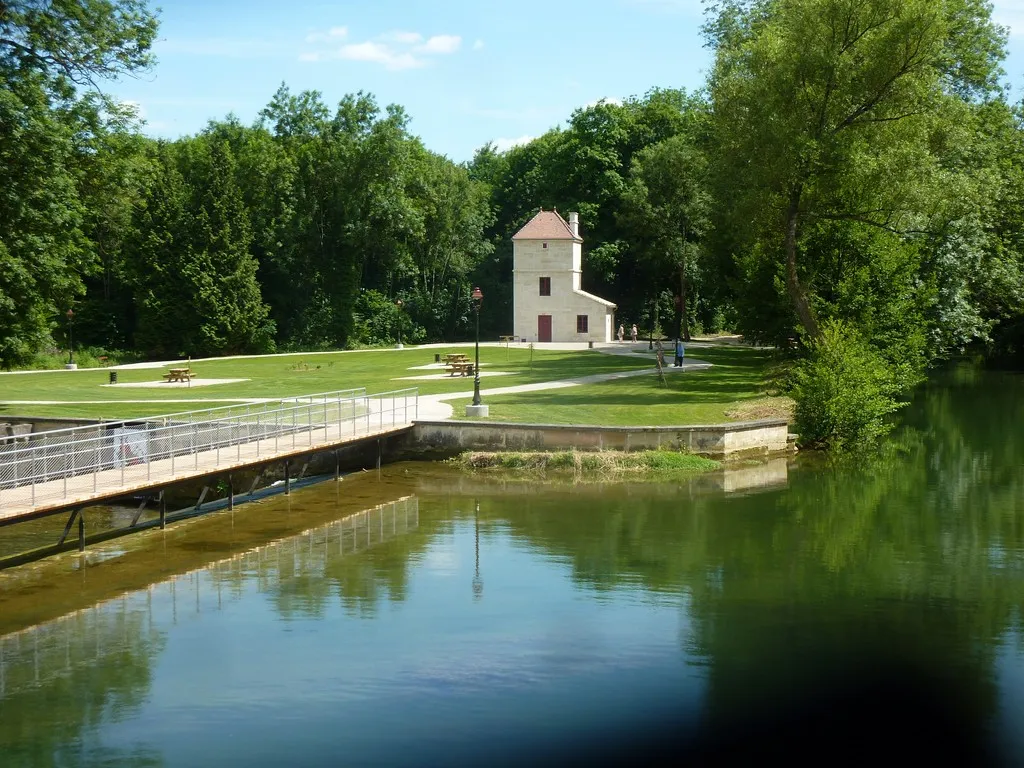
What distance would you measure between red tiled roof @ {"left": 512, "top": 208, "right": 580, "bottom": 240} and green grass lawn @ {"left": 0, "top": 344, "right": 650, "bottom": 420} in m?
9.38

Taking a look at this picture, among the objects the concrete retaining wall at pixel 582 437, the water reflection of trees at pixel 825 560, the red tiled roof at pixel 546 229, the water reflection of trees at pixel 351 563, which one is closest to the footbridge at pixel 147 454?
the concrete retaining wall at pixel 582 437

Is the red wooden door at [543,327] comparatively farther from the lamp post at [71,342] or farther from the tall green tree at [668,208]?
the lamp post at [71,342]

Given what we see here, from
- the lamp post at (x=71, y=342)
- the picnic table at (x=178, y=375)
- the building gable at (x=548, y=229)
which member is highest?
the building gable at (x=548, y=229)

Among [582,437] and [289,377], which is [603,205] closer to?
[289,377]

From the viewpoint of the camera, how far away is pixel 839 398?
31.7m

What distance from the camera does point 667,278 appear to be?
72.9 meters

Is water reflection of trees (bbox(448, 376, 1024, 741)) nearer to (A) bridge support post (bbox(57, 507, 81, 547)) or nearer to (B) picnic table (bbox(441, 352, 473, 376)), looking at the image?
(A) bridge support post (bbox(57, 507, 81, 547))

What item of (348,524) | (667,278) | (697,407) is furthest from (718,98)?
(667,278)

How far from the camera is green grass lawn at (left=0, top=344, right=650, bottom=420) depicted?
113ft

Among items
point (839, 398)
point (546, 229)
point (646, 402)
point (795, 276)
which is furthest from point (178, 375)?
point (546, 229)

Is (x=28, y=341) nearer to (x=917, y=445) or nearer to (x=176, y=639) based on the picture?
(x=176, y=639)

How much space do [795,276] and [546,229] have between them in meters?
32.3

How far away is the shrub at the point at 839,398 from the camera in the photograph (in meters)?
31.6

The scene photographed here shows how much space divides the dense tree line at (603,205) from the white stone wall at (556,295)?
4166 millimetres
